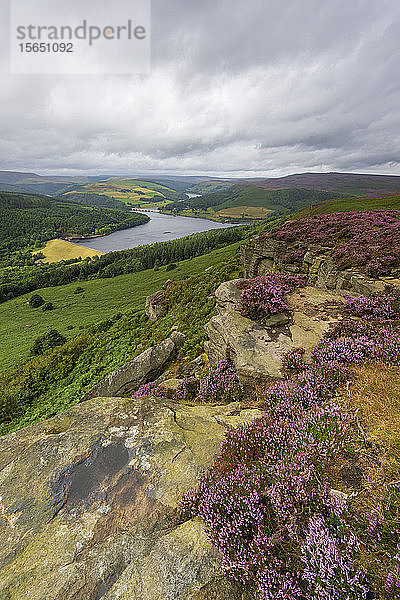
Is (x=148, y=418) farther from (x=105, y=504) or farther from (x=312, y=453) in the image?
(x=312, y=453)

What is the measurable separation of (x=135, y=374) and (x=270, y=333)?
682cm

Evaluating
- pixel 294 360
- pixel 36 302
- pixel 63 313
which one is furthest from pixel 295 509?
pixel 36 302

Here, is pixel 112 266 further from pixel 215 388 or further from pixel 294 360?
pixel 294 360

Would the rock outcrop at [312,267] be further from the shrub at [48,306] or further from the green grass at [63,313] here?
the shrub at [48,306]

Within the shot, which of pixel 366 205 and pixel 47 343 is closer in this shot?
pixel 47 343

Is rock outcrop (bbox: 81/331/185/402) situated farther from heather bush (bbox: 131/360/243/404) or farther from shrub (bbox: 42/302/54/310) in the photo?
shrub (bbox: 42/302/54/310)

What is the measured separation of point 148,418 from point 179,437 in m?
0.90

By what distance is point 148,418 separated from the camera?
18.3 ft

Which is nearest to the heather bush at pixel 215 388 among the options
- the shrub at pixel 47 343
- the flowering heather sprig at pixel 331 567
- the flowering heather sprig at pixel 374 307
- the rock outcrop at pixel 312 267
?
the flowering heather sprig at pixel 331 567

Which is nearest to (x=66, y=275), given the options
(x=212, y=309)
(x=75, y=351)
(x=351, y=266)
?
(x=75, y=351)

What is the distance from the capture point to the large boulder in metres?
3.13

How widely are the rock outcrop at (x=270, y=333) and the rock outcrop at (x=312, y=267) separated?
166cm

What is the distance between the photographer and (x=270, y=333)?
26.3 ft

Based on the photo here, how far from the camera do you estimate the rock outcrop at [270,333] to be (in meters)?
6.85
